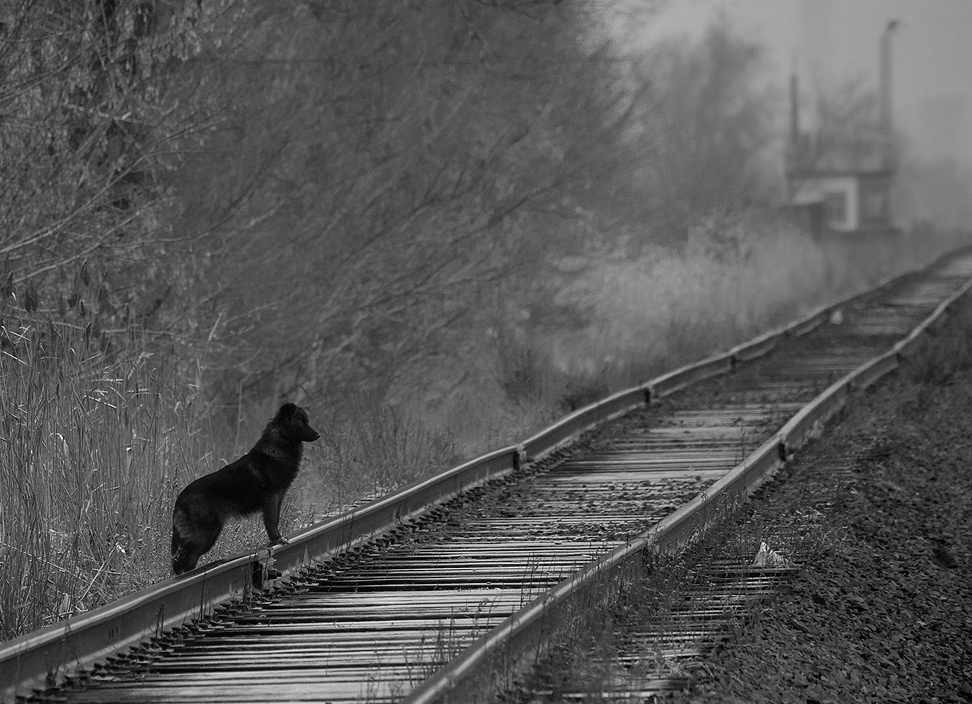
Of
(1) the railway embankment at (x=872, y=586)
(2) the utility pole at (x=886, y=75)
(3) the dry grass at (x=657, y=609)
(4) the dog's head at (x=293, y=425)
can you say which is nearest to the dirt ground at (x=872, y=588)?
(1) the railway embankment at (x=872, y=586)

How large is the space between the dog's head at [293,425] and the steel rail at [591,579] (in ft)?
4.53

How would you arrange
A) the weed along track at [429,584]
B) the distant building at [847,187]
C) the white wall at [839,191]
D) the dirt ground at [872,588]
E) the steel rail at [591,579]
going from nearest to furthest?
the steel rail at [591,579] < the weed along track at [429,584] < the dirt ground at [872,588] < the distant building at [847,187] < the white wall at [839,191]

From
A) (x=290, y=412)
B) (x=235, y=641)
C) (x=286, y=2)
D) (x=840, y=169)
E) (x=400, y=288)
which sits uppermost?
(x=840, y=169)

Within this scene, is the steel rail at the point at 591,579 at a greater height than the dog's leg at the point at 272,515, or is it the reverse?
the dog's leg at the point at 272,515

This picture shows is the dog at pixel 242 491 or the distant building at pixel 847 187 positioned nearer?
the dog at pixel 242 491

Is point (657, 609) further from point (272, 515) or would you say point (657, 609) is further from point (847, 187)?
→ point (847, 187)

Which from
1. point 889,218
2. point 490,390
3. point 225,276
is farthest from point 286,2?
point 889,218

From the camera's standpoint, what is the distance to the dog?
6680 mm

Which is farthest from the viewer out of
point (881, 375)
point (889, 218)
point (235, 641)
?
point (889, 218)

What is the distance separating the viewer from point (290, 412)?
23.1 ft

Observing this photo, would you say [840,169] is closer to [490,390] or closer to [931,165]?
[490,390]

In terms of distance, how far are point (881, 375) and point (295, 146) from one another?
795 centimetres

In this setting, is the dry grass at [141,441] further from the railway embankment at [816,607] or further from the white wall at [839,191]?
the white wall at [839,191]

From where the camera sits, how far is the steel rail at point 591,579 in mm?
5047
